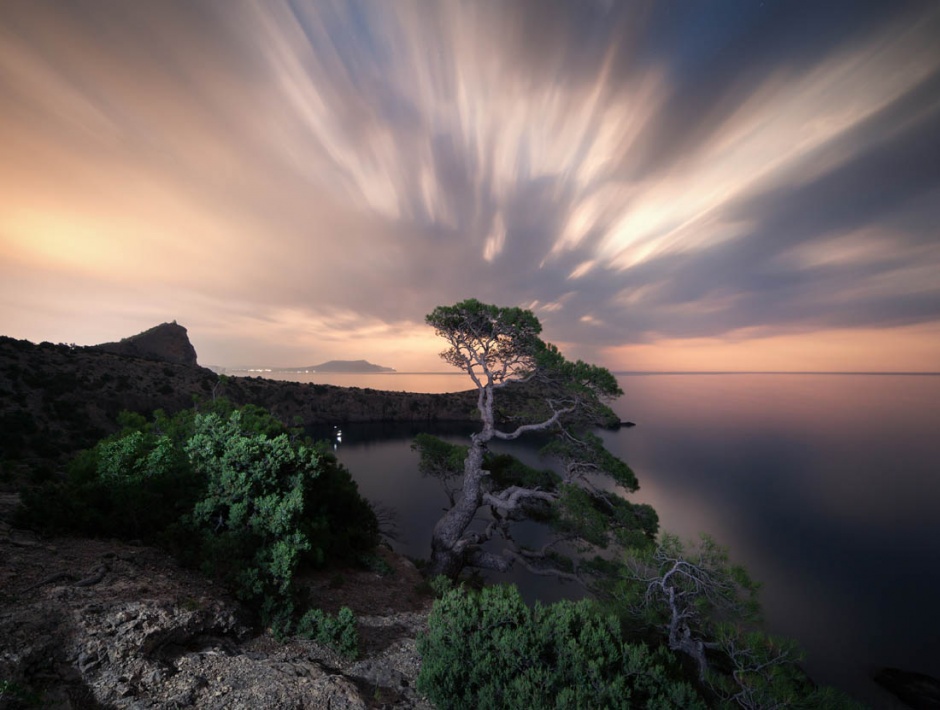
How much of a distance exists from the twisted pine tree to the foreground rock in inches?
335

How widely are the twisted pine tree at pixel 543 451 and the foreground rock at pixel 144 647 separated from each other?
8.52m

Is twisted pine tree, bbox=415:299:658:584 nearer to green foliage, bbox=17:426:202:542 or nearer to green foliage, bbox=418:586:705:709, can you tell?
green foliage, bbox=418:586:705:709

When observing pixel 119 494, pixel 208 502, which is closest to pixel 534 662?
pixel 208 502

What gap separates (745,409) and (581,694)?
108 meters

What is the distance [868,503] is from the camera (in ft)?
111

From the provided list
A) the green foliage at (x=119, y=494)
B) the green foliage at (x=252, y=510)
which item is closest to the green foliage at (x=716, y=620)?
the green foliage at (x=252, y=510)

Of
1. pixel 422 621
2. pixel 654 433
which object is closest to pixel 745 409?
pixel 654 433

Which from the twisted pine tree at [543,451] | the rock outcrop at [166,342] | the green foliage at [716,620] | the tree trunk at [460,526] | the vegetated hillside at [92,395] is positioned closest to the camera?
the green foliage at [716,620]

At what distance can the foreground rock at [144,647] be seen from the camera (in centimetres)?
447

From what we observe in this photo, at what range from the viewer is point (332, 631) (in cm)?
707

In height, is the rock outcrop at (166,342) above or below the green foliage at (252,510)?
above

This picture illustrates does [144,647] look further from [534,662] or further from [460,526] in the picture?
[460,526]

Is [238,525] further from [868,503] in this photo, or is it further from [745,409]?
[745,409]

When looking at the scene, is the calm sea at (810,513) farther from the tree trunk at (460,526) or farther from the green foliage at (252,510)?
the green foliage at (252,510)
